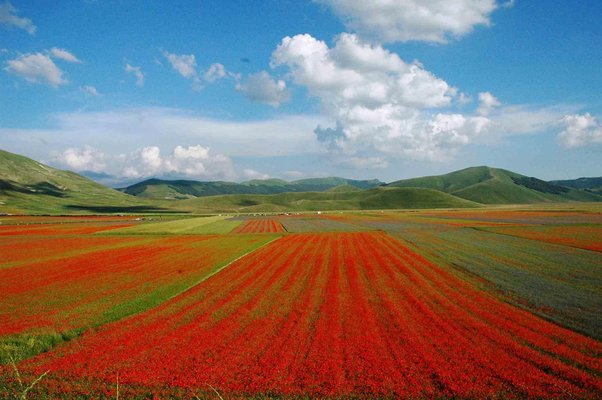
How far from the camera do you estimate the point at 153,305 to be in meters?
23.7

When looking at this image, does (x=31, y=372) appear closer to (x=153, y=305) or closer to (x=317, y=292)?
(x=153, y=305)

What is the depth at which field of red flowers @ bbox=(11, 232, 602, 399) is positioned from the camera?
43.3 ft

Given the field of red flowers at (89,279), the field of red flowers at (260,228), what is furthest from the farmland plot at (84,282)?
the field of red flowers at (260,228)

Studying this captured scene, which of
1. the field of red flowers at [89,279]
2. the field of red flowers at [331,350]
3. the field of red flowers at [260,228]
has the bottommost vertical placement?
the field of red flowers at [260,228]

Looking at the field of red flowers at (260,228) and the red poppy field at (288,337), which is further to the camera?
the field of red flowers at (260,228)

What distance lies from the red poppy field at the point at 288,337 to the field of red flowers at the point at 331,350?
0.22ft

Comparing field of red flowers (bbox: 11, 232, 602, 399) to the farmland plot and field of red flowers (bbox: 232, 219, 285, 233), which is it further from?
field of red flowers (bbox: 232, 219, 285, 233)

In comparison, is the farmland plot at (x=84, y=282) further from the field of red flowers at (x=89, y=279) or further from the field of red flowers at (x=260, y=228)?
the field of red flowers at (x=260, y=228)

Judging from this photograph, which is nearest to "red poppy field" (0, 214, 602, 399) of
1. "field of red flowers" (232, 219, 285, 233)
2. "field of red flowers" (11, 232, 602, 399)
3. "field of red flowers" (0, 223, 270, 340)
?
A: "field of red flowers" (11, 232, 602, 399)

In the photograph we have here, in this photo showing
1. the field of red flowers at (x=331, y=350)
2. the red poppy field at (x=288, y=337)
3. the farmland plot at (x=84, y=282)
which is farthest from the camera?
the farmland plot at (x=84, y=282)

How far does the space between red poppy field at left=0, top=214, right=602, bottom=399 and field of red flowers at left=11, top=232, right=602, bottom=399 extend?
7 centimetres

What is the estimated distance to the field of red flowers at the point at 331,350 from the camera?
43.3 ft

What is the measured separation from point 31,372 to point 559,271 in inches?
1473

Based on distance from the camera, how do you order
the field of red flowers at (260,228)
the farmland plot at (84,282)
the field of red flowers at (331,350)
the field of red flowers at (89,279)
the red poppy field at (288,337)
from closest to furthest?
the field of red flowers at (331,350), the red poppy field at (288,337), the farmland plot at (84,282), the field of red flowers at (89,279), the field of red flowers at (260,228)
